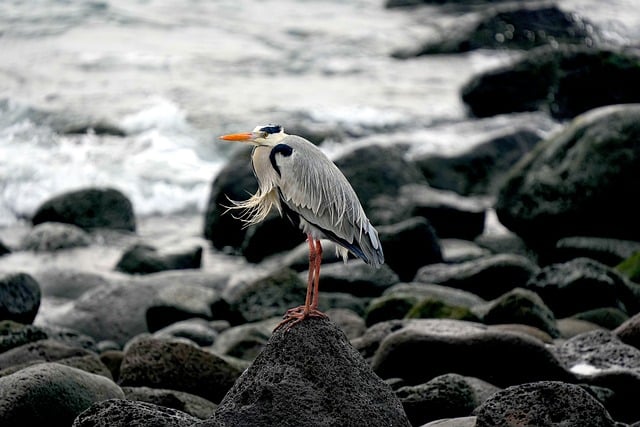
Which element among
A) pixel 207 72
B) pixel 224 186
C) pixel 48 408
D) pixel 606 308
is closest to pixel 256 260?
pixel 224 186

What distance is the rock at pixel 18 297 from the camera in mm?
10148

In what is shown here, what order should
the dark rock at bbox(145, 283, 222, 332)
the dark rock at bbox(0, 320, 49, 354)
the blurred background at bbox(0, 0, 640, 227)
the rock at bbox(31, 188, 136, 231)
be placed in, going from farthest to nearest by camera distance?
the blurred background at bbox(0, 0, 640, 227), the rock at bbox(31, 188, 136, 231), the dark rock at bbox(145, 283, 222, 332), the dark rock at bbox(0, 320, 49, 354)

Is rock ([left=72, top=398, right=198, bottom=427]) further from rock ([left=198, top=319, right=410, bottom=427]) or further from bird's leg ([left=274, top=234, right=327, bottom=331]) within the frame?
bird's leg ([left=274, top=234, right=327, bottom=331])

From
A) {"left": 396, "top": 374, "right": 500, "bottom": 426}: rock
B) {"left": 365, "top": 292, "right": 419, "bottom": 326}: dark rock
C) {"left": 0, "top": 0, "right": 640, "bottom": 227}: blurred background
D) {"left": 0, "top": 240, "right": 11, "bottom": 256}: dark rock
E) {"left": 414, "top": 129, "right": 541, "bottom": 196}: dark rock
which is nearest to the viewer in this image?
{"left": 396, "top": 374, "right": 500, "bottom": 426}: rock

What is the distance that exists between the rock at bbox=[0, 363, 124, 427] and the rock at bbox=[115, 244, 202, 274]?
648 centimetres

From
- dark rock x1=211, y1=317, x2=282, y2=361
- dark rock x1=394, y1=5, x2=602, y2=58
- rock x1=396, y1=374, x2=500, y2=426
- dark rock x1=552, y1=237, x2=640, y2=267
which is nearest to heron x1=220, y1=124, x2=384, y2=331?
rock x1=396, y1=374, x2=500, y2=426

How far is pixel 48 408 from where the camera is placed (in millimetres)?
6398

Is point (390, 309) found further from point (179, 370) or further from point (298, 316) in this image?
point (298, 316)

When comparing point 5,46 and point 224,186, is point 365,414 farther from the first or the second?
point 5,46

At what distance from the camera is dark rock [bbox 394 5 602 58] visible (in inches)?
1085

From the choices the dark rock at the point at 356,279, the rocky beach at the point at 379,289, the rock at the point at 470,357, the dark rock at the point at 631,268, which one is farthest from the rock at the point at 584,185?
the rock at the point at 470,357

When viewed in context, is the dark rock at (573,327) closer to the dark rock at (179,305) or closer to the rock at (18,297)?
the dark rock at (179,305)

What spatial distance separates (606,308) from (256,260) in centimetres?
538

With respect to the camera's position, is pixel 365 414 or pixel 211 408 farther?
pixel 211 408
